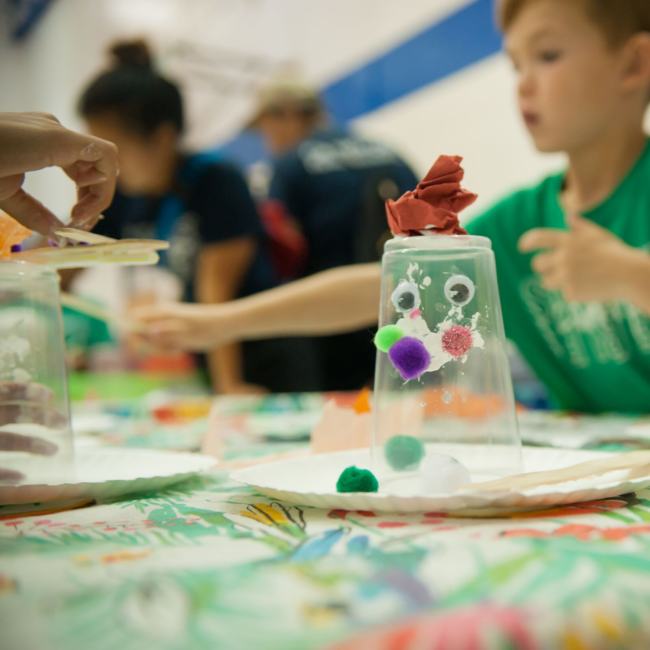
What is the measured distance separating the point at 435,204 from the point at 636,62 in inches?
28.0

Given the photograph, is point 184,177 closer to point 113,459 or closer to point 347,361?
point 347,361

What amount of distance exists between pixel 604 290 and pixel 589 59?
36 centimetres

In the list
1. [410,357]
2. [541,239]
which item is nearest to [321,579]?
[410,357]

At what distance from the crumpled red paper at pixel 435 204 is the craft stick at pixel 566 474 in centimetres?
17

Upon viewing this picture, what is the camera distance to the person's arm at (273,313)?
1.02 metres

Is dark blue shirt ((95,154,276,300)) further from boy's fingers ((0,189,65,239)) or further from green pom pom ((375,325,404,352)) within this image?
green pom pom ((375,325,404,352))

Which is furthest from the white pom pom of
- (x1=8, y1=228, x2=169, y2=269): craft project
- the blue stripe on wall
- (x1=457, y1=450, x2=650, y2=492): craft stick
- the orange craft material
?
the blue stripe on wall

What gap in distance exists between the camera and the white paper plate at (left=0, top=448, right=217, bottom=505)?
41 cm

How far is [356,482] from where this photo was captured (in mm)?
392

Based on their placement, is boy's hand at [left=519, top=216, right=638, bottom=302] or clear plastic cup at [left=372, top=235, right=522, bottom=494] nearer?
clear plastic cup at [left=372, top=235, right=522, bottom=494]

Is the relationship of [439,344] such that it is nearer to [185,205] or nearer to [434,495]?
[434,495]

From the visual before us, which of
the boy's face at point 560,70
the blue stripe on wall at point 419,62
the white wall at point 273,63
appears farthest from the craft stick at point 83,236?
the blue stripe on wall at point 419,62

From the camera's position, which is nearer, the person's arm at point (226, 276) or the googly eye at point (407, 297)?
the googly eye at point (407, 297)

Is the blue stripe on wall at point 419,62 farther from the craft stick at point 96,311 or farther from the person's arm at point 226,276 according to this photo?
the craft stick at point 96,311
